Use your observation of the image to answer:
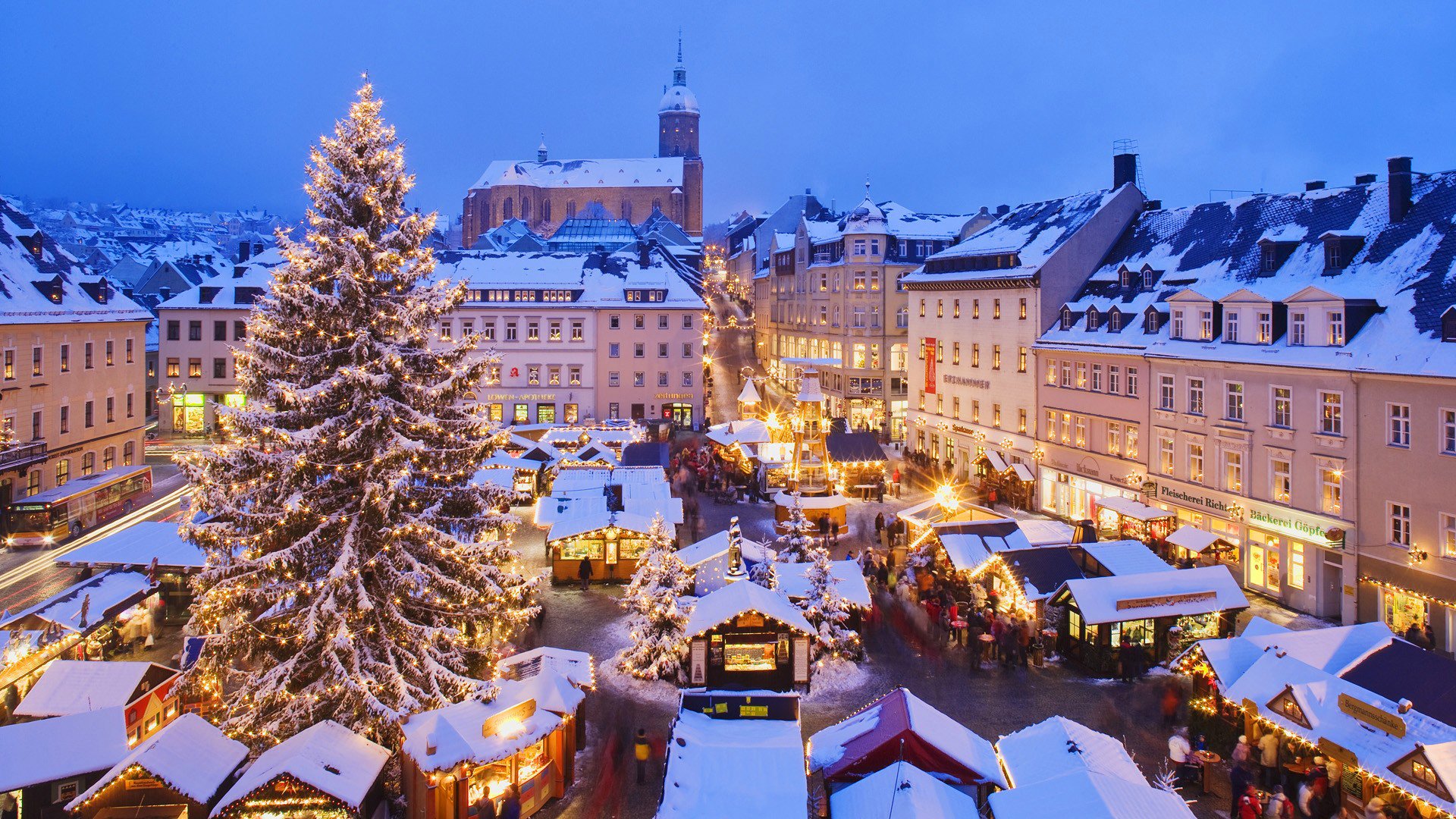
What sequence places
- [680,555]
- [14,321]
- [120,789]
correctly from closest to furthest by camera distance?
[120,789]
[680,555]
[14,321]

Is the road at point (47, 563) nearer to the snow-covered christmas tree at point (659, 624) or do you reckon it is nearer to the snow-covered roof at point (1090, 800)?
the snow-covered christmas tree at point (659, 624)

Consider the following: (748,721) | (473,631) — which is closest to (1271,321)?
(748,721)

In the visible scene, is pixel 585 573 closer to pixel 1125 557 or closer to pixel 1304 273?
pixel 1125 557

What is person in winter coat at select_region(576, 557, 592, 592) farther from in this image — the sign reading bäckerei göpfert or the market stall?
the sign reading bäckerei göpfert

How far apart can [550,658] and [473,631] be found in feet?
5.30

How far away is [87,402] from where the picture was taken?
4306cm

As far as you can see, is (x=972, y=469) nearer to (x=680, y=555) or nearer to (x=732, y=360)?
(x=680, y=555)

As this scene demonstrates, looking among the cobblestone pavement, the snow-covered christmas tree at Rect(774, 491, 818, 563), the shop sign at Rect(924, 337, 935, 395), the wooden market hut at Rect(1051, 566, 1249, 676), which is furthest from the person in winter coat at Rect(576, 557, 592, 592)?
the shop sign at Rect(924, 337, 935, 395)

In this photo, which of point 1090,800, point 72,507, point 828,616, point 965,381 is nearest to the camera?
point 1090,800

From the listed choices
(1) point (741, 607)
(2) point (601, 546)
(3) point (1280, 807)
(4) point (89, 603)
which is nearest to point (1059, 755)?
(3) point (1280, 807)

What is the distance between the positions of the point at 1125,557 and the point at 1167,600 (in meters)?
2.37

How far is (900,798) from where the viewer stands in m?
12.6

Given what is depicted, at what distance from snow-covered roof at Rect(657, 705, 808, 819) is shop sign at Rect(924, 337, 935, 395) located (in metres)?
36.3

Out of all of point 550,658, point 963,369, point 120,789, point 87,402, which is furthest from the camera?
point 963,369
